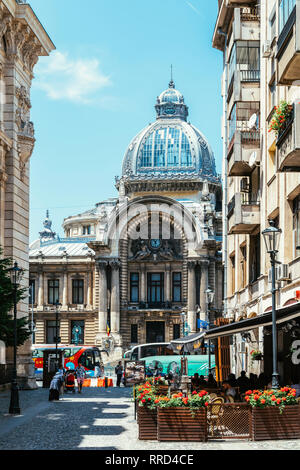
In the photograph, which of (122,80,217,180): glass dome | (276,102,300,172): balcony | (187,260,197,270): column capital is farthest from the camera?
(122,80,217,180): glass dome

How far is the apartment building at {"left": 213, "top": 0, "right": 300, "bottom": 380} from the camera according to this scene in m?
23.5

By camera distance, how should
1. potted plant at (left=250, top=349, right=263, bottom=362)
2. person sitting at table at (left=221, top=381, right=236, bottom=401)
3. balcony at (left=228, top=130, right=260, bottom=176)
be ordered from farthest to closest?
balcony at (left=228, top=130, right=260, bottom=176) < potted plant at (left=250, top=349, right=263, bottom=362) < person sitting at table at (left=221, top=381, right=236, bottom=401)

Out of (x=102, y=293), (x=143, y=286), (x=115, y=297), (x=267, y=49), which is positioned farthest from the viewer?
(x=143, y=286)

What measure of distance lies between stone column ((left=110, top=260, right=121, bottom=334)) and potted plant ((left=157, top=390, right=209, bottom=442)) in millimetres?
63663

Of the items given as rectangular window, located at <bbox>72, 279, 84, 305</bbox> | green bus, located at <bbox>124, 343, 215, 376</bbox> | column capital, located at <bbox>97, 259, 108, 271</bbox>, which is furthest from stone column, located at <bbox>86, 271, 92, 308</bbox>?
green bus, located at <bbox>124, 343, 215, 376</bbox>

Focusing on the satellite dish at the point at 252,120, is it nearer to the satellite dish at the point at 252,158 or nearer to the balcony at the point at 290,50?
the satellite dish at the point at 252,158

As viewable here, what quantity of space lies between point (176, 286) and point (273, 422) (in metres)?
66.6

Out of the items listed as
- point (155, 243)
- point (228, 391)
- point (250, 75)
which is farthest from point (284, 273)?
point (155, 243)

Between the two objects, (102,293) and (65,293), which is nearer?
(102,293)

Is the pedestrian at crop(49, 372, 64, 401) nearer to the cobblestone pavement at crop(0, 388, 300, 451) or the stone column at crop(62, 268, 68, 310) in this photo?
the cobblestone pavement at crop(0, 388, 300, 451)

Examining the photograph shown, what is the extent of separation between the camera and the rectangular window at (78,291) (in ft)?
284

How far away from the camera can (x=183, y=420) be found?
17.3m

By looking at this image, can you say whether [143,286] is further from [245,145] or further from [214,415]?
[214,415]
